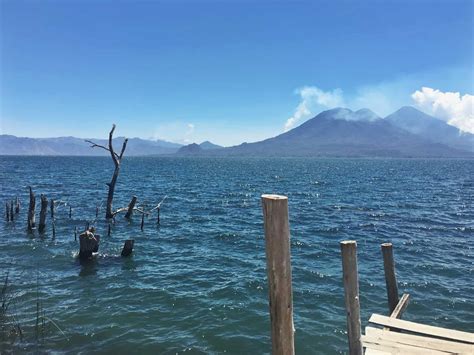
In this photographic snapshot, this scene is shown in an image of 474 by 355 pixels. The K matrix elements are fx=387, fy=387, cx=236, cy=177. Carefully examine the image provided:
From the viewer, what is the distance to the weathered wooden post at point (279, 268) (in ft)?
17.1

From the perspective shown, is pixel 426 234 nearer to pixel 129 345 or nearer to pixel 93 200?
pixel 129 345

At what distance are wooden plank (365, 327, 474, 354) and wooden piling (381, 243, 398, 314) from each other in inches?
73.6

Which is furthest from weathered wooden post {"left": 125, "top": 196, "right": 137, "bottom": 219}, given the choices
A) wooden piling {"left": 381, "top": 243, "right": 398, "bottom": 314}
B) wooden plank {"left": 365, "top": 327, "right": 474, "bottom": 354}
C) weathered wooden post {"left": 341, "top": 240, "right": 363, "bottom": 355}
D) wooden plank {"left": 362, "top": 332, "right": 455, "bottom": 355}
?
weathered wooden post {"left": 341, "top": 240, "right": 363, "bottom": 355}

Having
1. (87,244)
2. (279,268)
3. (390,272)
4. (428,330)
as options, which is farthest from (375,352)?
(87,244)

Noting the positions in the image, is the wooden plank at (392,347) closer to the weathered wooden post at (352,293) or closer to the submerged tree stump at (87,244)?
the weathered wooden post at (352,293)

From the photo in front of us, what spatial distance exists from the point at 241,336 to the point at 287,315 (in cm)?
677

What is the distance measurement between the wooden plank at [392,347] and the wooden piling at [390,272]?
7.37ft

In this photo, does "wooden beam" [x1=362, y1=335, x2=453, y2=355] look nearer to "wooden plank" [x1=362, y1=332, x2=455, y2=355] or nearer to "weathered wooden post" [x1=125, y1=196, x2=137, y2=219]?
"wooden plank" [x1=362, y1=332, x2=455, y2=355]

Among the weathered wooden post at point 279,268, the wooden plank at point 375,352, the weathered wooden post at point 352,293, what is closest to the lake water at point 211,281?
the wooden plank at point 375,352

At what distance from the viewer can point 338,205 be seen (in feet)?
128

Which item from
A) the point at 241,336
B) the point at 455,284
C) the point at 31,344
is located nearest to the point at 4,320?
the point at 31,344

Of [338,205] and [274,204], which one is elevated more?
[274,204]

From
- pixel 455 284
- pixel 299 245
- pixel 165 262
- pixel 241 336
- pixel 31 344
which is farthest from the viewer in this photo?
pixel 299 245

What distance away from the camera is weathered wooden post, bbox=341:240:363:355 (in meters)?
8.45
